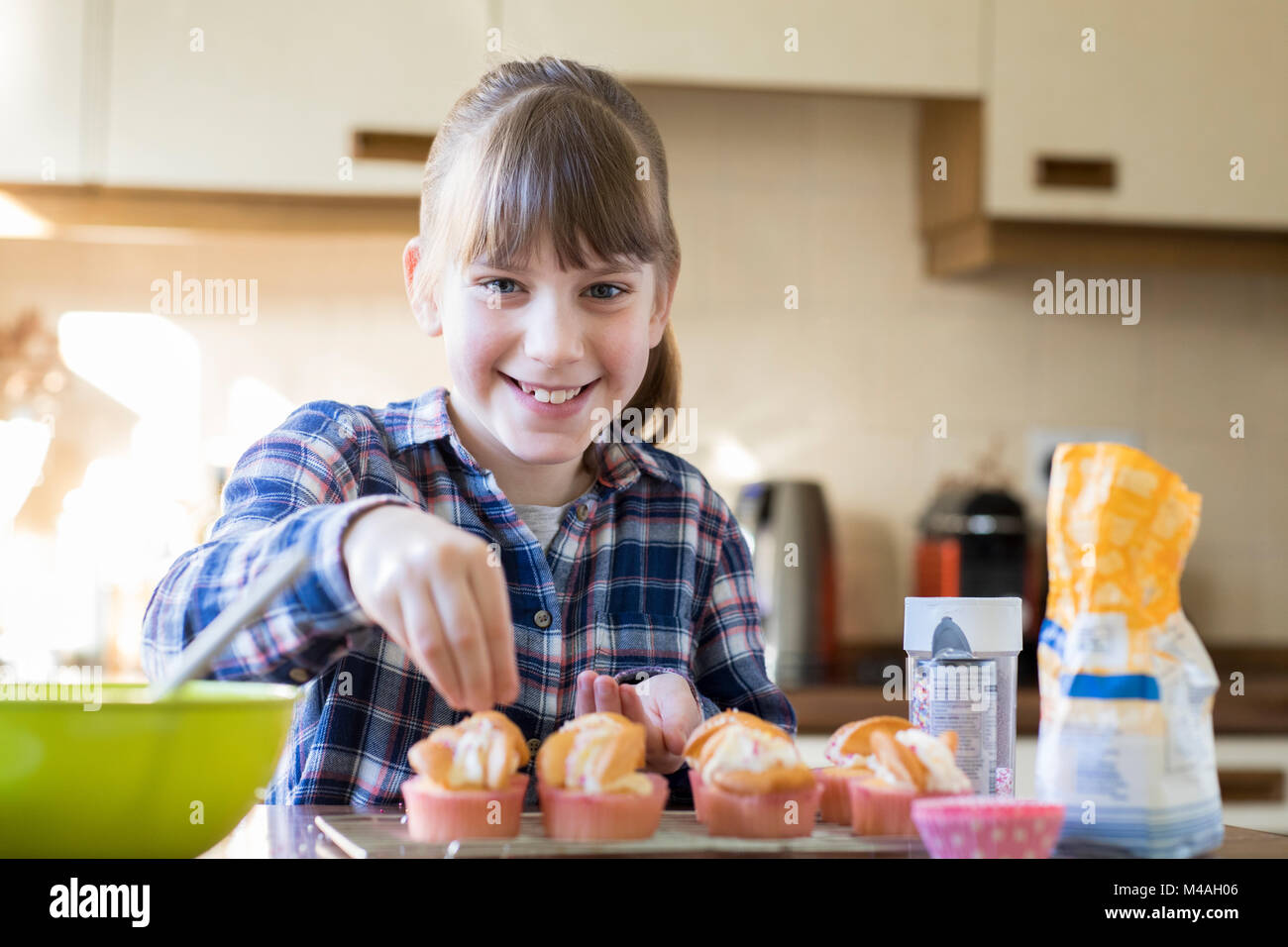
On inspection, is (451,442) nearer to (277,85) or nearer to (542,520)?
(542,520)

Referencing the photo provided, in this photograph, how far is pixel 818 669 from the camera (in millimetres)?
2236

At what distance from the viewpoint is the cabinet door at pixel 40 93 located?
6.62ft

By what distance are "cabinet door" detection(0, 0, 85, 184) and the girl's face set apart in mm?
1303

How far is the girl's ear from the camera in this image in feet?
3.50

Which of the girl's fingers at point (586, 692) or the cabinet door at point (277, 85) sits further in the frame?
the cabinet door at point (277, 85)

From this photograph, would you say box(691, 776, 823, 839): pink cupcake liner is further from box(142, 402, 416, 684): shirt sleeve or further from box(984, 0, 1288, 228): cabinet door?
box(984, 0, 1288, 228): cabinet door

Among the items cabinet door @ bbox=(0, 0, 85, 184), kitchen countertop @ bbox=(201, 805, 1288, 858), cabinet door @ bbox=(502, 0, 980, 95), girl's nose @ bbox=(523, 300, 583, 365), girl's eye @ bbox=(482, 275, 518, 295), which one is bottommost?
kitchen countertop @ bbox=(201, 805, 1288, 858)

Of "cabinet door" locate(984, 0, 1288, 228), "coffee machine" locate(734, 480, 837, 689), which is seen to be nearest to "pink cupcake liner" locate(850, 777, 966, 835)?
"coffee machine" locate(734, 480, 837, 689)

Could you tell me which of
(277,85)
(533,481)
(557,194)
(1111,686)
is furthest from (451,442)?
(277,85)

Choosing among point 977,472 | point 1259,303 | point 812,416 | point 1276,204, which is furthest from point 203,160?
point 1259,303

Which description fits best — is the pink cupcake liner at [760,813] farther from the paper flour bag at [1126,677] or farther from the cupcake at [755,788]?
the paper flour bag at [1126,677]

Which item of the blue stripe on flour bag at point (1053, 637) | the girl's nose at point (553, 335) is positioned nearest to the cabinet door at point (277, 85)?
the girl's nose at point (553, 335)

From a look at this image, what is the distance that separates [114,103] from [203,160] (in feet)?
0.51

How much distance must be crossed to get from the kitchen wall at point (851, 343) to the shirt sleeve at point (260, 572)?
1.51m
